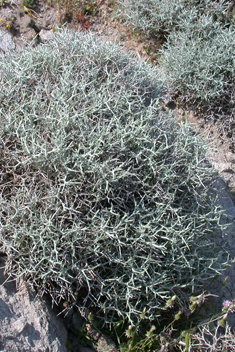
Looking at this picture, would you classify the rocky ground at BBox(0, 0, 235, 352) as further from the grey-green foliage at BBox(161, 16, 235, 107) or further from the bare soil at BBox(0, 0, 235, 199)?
the grey-green foliage at BBox(161, 16, 235, 107)

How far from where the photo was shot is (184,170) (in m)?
2.60

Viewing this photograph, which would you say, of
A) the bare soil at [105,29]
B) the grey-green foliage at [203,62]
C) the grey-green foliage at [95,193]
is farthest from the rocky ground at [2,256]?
the grey-green foliage at [203,62]

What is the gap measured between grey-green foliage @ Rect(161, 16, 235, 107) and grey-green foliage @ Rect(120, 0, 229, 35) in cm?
14

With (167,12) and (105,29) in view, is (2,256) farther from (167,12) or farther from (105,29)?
(167,12)

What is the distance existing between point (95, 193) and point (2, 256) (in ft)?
2.46

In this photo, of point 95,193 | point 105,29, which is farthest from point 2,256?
point 105,29

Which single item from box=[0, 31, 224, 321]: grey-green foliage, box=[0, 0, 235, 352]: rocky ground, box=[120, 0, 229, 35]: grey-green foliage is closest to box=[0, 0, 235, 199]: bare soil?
box=[0, 0, 235, 352]: rocky ground

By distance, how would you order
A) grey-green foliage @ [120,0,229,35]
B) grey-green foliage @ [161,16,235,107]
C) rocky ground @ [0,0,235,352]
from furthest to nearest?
1. grey-green foliage @ [120,0,229,35]
2. grey-green foliage @ [161,16,235,107]
3. rocky ground @ [0,0,235,352]

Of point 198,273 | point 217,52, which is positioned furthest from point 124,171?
point 217,52

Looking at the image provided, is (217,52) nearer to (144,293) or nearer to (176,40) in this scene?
A: (176,40)

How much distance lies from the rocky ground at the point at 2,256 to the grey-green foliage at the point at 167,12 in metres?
0.20

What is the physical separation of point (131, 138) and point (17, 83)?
920mm

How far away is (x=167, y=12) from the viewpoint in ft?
13.7

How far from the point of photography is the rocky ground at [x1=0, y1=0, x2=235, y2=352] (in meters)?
2.06
